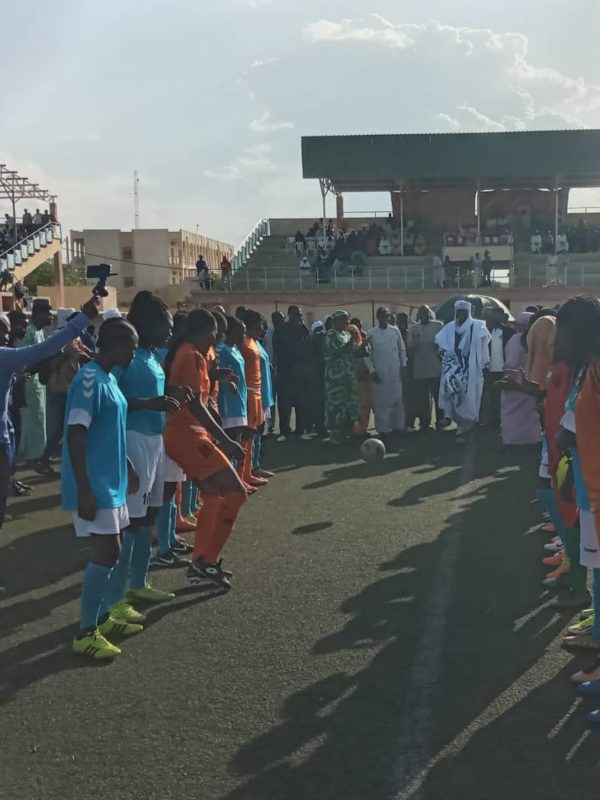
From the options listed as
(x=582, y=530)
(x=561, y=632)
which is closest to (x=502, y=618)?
(x=561, y=632)

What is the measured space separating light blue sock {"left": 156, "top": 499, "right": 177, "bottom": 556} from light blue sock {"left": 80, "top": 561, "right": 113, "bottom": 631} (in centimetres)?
162

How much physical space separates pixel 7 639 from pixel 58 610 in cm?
52

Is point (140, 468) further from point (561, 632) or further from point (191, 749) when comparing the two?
point (561, 632)

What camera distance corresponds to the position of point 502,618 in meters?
4.85

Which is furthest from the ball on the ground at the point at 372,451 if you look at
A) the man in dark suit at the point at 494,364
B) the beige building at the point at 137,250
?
the beige building at the point at 137,250

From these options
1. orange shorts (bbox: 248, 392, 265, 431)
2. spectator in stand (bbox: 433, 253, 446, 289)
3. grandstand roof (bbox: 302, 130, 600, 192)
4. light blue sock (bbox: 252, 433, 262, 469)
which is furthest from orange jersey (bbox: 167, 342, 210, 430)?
grandstand roof (bbox: 302, 130, 600, 192)

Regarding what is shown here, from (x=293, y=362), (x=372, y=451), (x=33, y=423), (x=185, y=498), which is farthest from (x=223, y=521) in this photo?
(x=293, y=362)

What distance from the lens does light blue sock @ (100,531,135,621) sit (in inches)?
190

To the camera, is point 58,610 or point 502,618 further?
point 58,610

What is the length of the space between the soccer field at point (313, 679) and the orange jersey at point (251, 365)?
2.10 m

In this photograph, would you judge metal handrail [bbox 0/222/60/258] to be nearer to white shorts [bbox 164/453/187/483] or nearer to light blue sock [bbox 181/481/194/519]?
light blue sock [bbox 181/481/194/519]

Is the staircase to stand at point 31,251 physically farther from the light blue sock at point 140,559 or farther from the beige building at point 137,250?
the beige building at point 137,250

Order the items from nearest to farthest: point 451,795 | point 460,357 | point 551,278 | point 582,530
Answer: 1. point 451,795
2. point 582,530
3. point 460,357
4. point 551,278

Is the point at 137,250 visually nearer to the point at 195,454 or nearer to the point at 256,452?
the point at 256,452
